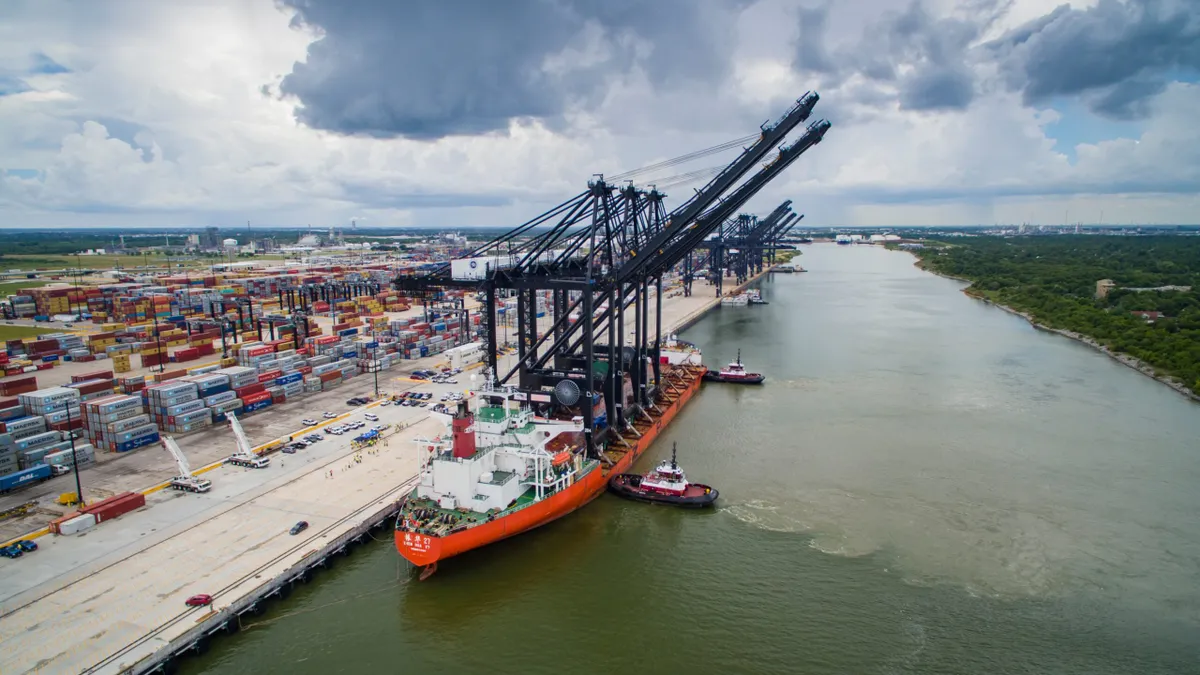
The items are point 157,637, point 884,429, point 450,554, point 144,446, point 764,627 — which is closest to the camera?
point 157,637

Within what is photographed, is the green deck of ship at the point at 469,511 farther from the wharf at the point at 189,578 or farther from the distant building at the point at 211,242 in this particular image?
the distant building at the point at 211,242

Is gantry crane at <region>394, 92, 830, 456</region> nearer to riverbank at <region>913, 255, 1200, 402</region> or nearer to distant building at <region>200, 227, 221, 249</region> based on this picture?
riverbank at <region>913, 255, 1200, 402</region>

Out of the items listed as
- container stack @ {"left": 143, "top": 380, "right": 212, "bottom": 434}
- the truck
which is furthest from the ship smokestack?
container stack @ {"left": 143, "top": 380, "right": 212, "bottom": 434}

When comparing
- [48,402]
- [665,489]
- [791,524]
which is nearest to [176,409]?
[48,402]

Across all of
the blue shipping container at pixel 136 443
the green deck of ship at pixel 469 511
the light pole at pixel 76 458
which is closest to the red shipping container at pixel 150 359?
the light pole at pixel 76 458

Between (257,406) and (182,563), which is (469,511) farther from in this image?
(257,406)

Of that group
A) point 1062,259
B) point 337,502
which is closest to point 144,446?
point 337,502

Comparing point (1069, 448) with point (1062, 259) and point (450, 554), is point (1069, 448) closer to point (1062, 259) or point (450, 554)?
→ point (450, 554)
